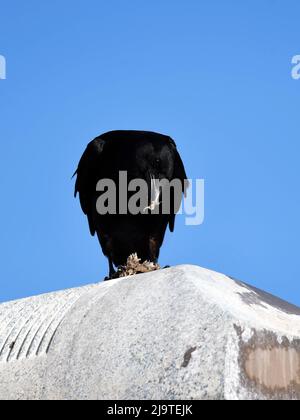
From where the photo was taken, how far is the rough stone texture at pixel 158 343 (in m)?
3.45

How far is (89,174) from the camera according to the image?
21.6ft

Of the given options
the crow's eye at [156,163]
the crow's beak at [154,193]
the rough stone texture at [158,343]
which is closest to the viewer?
the rough stone texture at [158,343]

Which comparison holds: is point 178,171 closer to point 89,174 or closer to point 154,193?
point 154,193

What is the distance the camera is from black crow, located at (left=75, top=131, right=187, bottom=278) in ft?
20.6

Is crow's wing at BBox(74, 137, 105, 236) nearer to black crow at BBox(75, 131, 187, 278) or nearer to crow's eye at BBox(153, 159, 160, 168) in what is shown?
black crow at BBox(75, 131, 187, 278)

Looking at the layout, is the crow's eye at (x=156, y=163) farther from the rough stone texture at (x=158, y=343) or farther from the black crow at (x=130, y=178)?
the rough stone texture at (x=158, y=343)

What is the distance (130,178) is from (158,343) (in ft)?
8.77

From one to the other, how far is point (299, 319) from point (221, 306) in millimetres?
605

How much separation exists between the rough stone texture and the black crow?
1729 mm

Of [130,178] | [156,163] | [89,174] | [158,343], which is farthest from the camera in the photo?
[89,174]

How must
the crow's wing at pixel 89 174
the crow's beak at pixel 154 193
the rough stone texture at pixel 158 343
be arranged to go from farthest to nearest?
the crow's wing at pixel 89 174, the crow's beak at pixel 154 193, the rough stone texture at pixel 158 343

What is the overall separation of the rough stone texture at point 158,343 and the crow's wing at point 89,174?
2.01 m

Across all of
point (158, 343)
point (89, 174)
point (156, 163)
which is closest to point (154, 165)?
point (156, 163)

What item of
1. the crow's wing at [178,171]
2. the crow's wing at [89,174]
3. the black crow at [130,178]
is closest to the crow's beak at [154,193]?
the black crow at [130,178]
